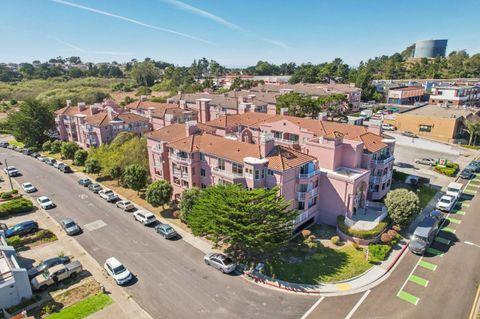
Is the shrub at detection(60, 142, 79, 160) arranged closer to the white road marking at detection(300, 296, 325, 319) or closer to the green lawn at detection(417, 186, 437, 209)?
the white road marking at detection(300, 296, 325, 319)

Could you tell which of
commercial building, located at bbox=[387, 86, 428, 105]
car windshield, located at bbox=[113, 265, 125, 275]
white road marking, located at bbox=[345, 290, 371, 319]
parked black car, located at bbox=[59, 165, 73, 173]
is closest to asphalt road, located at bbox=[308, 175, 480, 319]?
white road marking, located at bbox=[345, 290, 371, 319]

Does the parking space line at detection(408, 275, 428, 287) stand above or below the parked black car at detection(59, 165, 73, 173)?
below

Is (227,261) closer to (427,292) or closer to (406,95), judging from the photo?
(427,292)

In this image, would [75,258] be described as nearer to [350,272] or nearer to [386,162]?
[350,272]

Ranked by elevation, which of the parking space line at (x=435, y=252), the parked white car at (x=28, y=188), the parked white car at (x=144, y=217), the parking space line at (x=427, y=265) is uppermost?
the parked white car at (x=28, y=188)

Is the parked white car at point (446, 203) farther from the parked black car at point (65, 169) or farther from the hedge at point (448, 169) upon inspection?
the parked black car at point (65, 169)

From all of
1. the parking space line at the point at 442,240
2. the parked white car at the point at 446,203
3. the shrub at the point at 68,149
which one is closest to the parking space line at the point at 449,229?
the parking space line at the point at 442,240
